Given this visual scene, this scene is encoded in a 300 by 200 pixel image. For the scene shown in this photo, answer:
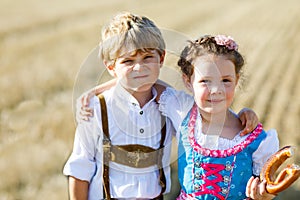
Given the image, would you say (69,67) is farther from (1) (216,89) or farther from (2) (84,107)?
(1) (216,89)

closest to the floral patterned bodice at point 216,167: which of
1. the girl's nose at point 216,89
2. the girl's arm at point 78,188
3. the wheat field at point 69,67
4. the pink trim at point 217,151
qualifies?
the pink trim at point 217,151

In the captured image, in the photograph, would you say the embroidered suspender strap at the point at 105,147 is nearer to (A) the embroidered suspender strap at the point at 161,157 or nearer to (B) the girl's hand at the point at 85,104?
(B) the girl's hand at the point at 85,104

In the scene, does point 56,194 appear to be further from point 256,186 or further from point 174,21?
point 174,21

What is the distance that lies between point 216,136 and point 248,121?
0.15 metres

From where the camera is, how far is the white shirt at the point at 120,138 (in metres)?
2.93

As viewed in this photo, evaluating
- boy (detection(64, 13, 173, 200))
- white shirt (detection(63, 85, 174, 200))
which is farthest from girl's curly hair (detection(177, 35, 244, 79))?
white shirt (detection(63, 85, 174, 200))

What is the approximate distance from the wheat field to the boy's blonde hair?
0.18 m

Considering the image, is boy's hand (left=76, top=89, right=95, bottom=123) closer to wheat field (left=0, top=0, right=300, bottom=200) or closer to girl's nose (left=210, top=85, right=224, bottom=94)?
wheat field (left=0, top=0, right=300, bottom=200)

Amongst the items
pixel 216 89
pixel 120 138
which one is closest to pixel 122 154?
pixel 120 138

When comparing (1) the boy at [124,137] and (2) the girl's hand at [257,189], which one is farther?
(1) the boy at [124,137]

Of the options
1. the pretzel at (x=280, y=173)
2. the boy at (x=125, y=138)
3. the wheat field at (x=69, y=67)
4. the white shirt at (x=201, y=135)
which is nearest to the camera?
the pretzel at (x=280, y=173)

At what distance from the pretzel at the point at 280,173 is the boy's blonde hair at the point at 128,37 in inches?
26.1

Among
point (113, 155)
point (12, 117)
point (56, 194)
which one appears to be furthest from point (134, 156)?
point (12, 117)

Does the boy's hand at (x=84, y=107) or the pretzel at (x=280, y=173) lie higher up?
the boy's hand at (x=84, y=107)
